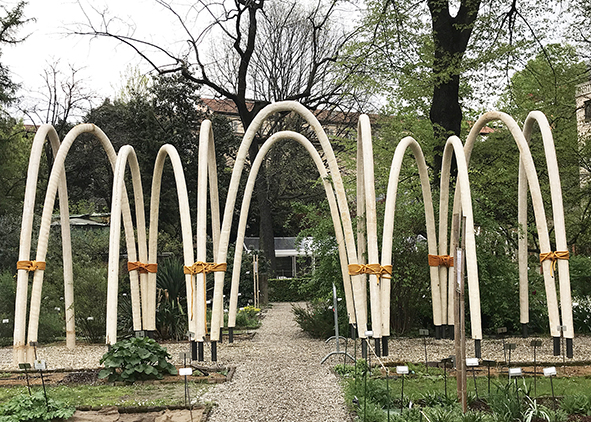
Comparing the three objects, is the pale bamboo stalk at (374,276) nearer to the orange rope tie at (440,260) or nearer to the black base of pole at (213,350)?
the orange rope tie at (440,260)

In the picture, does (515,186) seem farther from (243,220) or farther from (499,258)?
(243,220)

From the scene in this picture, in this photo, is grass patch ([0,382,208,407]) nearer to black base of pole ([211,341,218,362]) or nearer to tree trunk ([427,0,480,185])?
black base of pole ([211,341,218,362])

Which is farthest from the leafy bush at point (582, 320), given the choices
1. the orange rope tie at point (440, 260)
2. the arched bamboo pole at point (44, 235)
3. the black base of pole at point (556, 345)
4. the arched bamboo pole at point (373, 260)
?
the arched bamboo pole at point (44, 235)

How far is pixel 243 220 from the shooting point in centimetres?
967

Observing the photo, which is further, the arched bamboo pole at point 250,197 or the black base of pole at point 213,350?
the arched bamboo pole at point 250,197

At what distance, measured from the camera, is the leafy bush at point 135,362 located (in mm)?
7811

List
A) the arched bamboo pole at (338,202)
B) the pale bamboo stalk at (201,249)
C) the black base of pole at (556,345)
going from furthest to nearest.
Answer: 1. the arched bamboo pole at (338,202)
2. the pale bamboo stalk at (201,249)
3. the black base of pole at (556,345)

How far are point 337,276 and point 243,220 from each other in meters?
3.30

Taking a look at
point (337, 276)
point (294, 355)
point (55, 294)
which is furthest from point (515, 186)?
point (55, 294)

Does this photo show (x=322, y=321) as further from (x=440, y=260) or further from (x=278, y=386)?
(x=278, y=386)

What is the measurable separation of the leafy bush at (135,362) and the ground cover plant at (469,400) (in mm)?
2449

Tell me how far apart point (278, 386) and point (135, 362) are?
187 cm

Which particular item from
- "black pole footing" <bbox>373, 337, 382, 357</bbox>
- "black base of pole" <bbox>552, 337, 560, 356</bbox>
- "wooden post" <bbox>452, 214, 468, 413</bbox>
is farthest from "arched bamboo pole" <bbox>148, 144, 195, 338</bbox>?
"black base of pole" <bbox>552, 337, 560, 356</bbox>

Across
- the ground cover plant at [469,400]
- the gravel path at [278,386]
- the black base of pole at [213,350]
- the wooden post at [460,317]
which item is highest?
the wooden post at [460,317]
